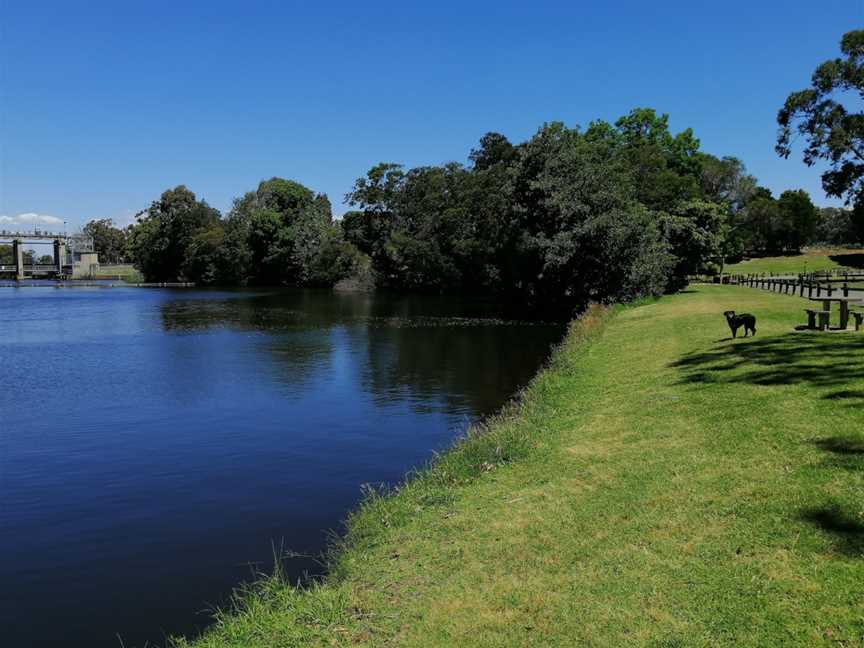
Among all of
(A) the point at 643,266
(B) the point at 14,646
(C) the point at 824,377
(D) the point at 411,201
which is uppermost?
(D) the point at 411,201

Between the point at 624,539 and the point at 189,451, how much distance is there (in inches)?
522

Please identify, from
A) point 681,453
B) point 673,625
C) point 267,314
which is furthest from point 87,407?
point 267,314

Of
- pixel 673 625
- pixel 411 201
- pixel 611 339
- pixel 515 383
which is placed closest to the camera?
pixel 673 625

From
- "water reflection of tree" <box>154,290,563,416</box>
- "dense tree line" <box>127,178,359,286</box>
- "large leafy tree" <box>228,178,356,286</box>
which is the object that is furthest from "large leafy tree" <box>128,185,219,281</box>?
"water reflection of tree" <box>154,290,563,416</box>

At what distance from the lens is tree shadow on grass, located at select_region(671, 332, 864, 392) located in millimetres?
13312

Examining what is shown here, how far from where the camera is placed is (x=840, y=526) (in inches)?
277

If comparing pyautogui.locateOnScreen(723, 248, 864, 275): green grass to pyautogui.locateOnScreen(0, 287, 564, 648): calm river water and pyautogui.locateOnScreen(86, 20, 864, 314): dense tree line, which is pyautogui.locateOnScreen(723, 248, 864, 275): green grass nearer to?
pyautogui.locateOnScreen(86, 20, 864, 314): dense tree line

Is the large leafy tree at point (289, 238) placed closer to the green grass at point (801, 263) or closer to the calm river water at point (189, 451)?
the green grass at point (801, 263)

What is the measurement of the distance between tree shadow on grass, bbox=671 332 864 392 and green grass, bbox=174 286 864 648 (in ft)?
0.44

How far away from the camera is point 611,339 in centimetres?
2933

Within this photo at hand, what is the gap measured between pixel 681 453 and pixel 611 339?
1932 centimetres

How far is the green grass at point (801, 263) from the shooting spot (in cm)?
8712

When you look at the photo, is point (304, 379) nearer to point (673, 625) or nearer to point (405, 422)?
point (405, 422)

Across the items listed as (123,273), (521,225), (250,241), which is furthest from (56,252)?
(521,225)
